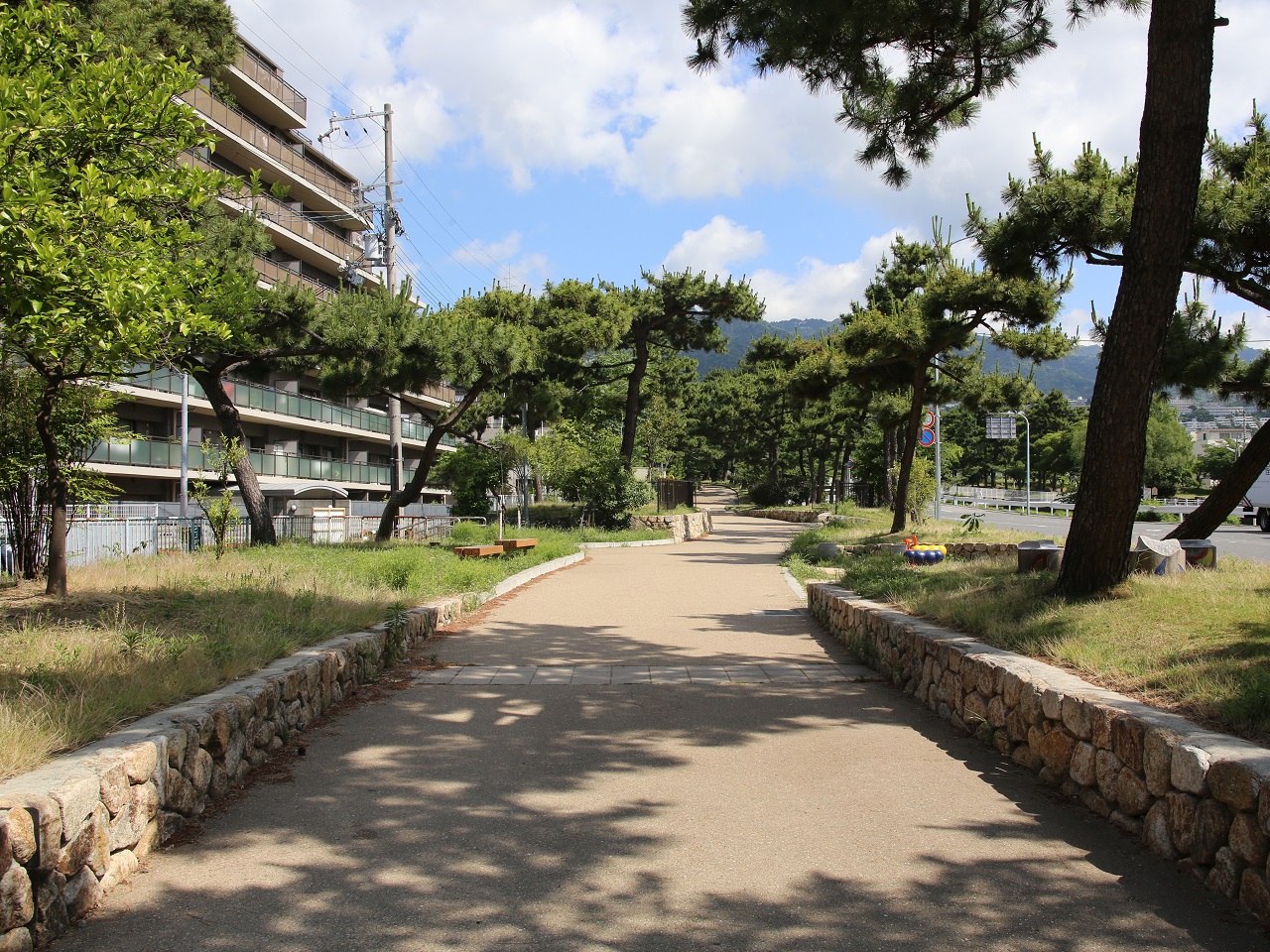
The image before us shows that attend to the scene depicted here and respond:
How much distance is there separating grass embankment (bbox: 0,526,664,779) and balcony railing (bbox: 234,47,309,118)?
93.6 feet

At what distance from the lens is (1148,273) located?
695cm

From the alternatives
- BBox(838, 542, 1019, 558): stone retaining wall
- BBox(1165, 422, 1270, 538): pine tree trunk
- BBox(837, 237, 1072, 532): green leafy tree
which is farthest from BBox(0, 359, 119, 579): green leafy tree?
BBox(837, 237, 1072, 532): green leafy tree

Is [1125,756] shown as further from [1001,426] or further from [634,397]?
[1001,426]

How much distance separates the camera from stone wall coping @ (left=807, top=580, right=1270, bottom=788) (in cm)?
361

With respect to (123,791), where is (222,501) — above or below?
above

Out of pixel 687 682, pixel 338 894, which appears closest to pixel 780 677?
pixel 687 682

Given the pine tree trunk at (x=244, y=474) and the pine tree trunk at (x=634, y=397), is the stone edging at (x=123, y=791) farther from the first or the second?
the pine tree trunk at (x=634, y=397)

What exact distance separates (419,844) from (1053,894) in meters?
2.74

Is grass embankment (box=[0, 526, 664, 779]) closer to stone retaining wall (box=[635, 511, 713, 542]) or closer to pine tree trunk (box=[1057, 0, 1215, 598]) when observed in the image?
pine tree trunk (box=[1057, 0, 1215, 598])

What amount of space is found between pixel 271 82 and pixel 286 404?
1316 cm

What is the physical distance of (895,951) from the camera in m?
3.22

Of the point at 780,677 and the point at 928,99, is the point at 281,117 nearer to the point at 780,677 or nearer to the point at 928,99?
the point at 928,99

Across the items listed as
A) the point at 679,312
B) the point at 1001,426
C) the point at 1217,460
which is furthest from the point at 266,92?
the point at 1217,460

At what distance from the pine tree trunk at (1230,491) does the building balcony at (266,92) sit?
113 feet
